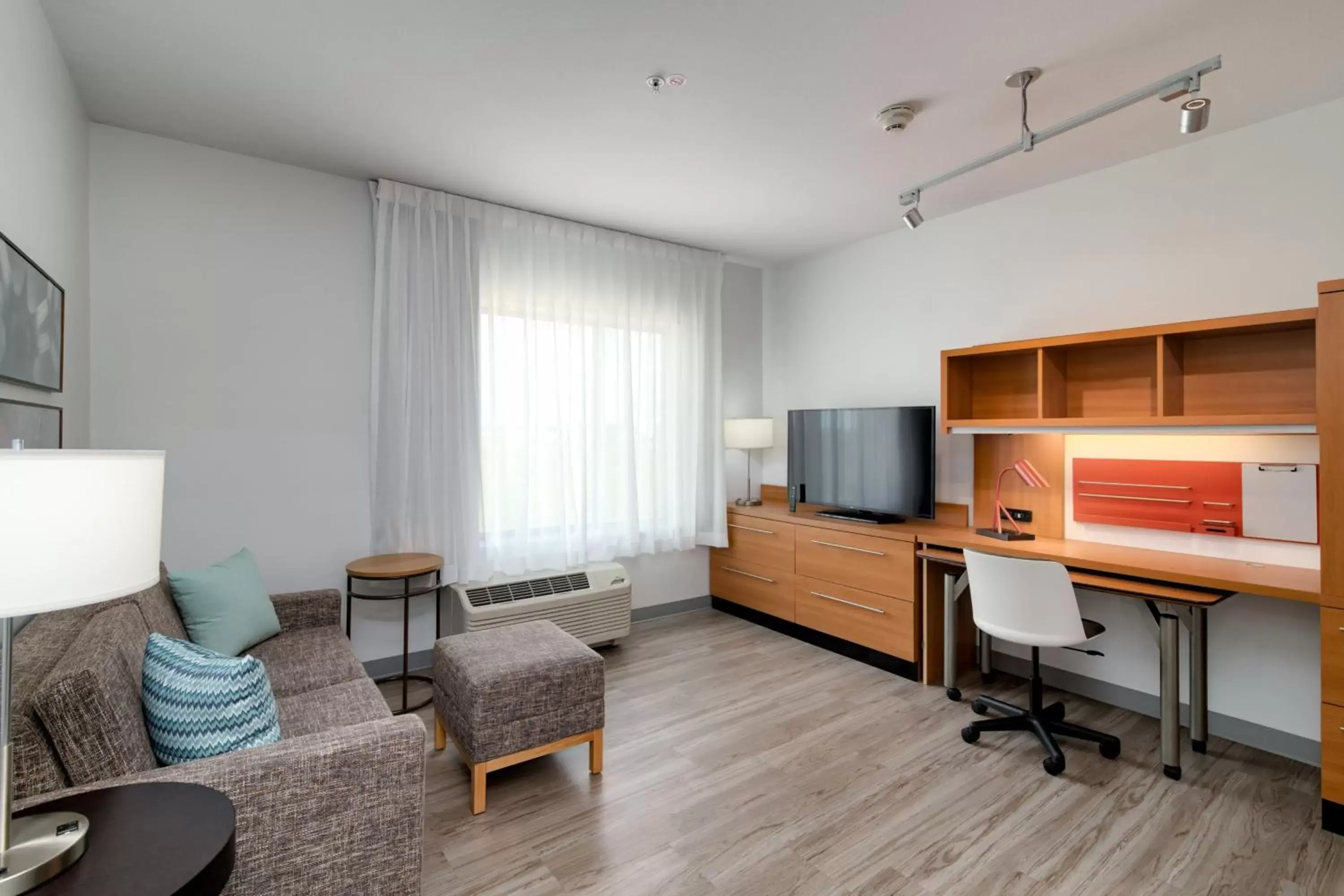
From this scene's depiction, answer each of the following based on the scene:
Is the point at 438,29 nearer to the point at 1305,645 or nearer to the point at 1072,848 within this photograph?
the point at 1072,848

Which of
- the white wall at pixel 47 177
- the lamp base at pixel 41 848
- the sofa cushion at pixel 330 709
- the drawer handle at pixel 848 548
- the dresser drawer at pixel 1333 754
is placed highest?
the white wall at pixel 47 177

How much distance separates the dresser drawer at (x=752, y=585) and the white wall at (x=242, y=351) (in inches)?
84.8

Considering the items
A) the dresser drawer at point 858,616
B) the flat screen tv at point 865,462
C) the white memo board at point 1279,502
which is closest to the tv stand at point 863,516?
the flat screen tv at point 865,462

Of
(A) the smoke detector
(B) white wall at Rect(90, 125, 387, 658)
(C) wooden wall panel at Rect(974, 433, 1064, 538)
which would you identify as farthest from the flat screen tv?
(B) white wall at Rect(90, 125, 387, 658)

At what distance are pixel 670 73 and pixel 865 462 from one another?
2.54 meters

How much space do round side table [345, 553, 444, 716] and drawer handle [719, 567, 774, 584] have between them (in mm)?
2130

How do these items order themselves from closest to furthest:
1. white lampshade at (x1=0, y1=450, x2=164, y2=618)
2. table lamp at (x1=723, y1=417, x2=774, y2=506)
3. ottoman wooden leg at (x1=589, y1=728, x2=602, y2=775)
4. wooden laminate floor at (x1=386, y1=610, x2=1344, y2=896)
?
white lampshade at (x1=0, y1=450, x2=164, y2=618) → wooden laminate floor at (x1=386, y1=610, x2=1344, y2=896) → ottoman wooden leg at (x1=589, y1=728, x2=602, y2=775) → table lamp at (x1=723, y1=417, x2=774, y2=506)

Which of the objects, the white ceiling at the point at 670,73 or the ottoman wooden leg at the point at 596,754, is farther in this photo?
the ottoman wooden leg at the point at 596,754

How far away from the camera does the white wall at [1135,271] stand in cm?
257

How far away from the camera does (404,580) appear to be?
3.39 meters

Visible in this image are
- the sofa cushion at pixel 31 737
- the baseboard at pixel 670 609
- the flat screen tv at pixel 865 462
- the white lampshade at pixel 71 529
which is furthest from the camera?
the baseboard at pixel 670 609

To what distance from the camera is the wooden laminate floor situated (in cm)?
191

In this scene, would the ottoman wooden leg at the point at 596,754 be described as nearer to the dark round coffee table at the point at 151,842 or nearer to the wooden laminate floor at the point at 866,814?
the wooden laminate floor at the point at 866,814

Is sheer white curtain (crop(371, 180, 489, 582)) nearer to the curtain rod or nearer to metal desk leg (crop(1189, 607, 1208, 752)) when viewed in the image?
the curtain rod
